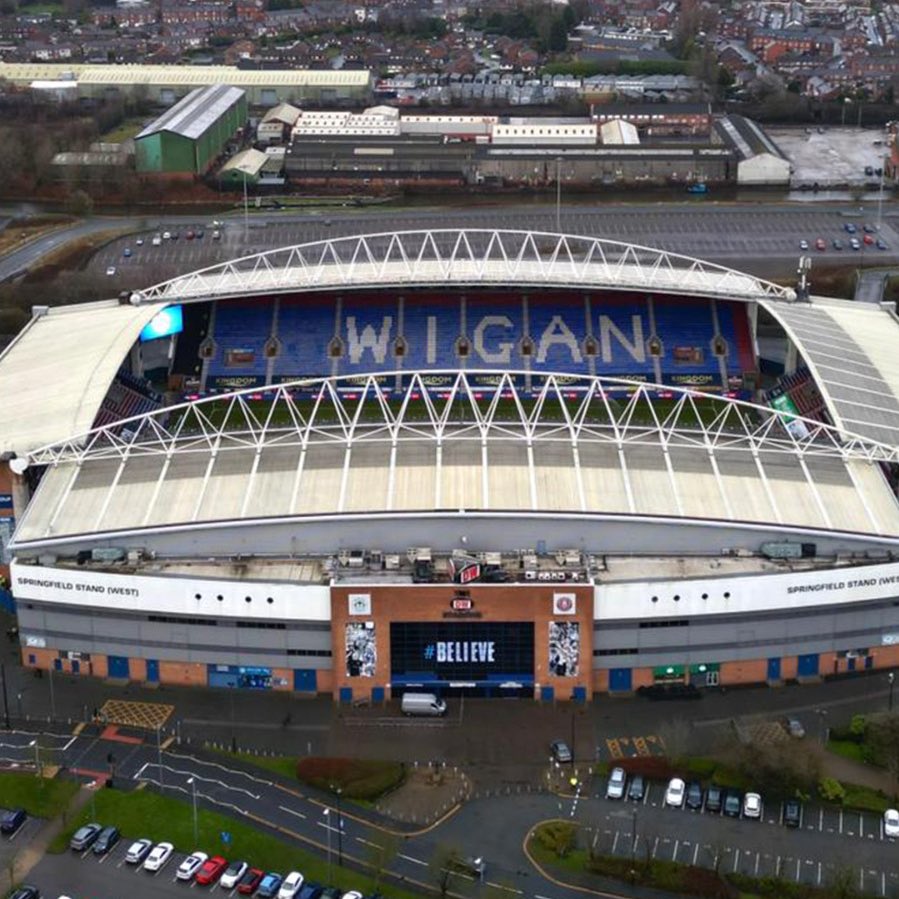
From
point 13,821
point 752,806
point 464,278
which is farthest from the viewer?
point 464,278

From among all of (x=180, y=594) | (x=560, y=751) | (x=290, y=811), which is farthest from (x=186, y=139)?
(x=290, y=811)

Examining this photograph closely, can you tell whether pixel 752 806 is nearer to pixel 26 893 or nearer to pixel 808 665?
pixel 808 665

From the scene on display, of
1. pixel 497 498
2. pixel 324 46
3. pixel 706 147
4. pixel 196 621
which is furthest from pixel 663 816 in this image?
pixel 324 46

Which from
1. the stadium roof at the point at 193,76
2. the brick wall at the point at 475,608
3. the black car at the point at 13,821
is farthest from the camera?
the stadium roof at the point at 193,76

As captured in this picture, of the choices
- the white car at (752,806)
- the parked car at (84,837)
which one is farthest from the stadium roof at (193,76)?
the white car at (752,806)

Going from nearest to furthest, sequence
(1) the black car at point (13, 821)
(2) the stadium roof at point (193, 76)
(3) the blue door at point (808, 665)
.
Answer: (1) the black car at point (13, 821) → (3) the blue door at point (808, 665) → (2) the stadium roof at point (193, 76)

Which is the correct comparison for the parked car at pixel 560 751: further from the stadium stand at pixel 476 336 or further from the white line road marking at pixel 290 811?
the stadium stand at pixel 476 336
